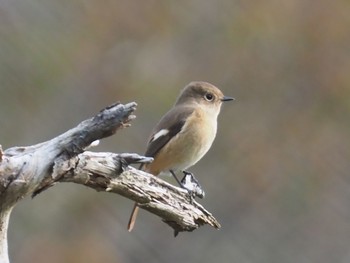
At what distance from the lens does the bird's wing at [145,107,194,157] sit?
15.3 ft

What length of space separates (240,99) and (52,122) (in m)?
1.23

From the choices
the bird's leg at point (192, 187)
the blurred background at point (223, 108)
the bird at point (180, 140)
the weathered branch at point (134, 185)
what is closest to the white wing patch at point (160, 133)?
the bird at point (180, 140)

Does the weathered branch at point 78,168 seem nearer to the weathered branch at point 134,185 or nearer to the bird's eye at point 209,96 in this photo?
the weathered branch at point 134,185

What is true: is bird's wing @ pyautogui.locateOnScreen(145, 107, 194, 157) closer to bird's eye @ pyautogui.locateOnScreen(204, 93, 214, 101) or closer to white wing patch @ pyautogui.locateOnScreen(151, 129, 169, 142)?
white wing patch @ pyautogui.locateOnScreen(151, 129, 169, 142)

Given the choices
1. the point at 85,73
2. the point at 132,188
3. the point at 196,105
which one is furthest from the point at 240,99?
the point at 132,188

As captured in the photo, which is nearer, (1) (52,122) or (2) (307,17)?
(1) (52,122)

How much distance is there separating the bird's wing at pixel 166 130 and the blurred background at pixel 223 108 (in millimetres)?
2383

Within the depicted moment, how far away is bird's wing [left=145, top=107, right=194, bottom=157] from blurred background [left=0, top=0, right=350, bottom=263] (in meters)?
2.38

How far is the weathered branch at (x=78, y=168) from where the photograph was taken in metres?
2.92

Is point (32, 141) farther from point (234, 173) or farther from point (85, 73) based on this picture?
point (234, 173)

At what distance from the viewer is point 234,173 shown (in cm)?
776

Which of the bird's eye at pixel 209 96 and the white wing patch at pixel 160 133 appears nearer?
the white wing patch at pixel 160 133

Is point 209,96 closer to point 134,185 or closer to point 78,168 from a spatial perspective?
point 134,185

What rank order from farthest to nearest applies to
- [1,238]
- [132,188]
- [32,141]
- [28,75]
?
[28,75]
[32,141]
[132,188]
[1,238]
